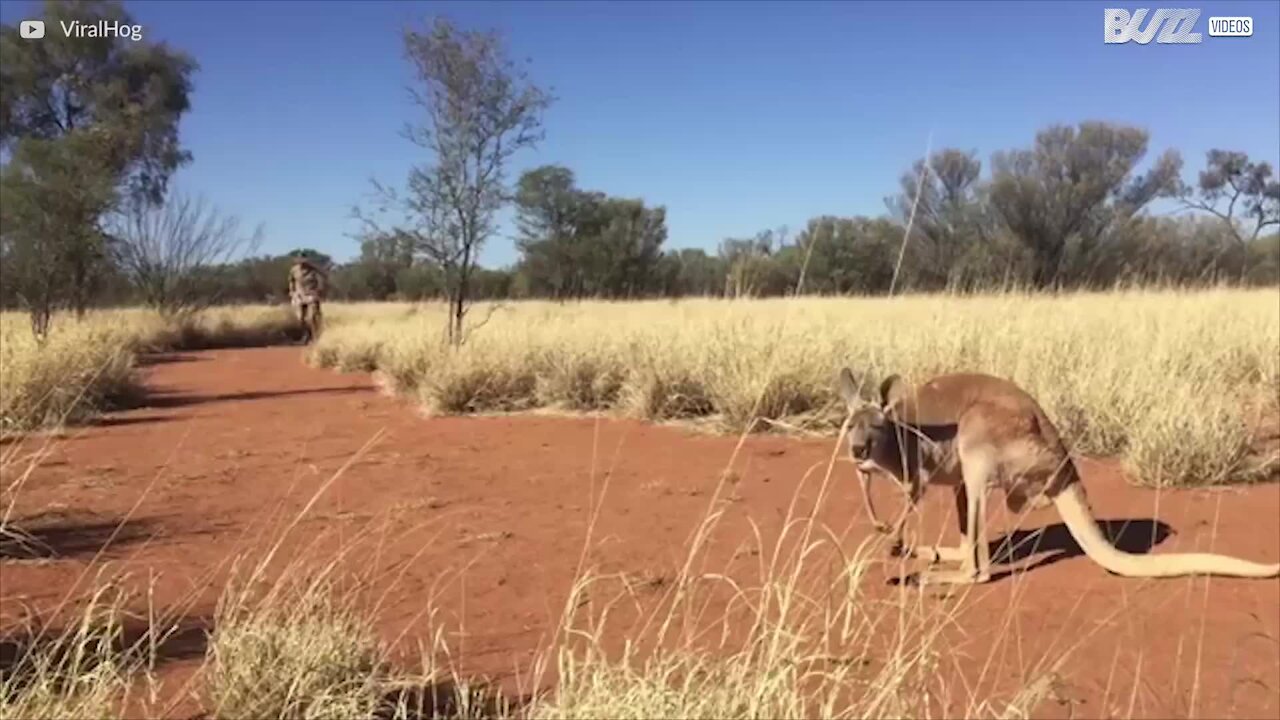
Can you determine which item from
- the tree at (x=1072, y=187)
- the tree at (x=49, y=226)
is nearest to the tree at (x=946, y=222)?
the tree at (x=1072, y=187)

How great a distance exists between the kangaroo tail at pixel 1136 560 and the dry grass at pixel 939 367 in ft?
4.86

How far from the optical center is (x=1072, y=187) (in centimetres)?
2798

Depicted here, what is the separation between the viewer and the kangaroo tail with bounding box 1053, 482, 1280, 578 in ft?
13.9

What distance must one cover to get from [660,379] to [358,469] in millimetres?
3113

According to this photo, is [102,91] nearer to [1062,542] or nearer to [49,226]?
[49,226]

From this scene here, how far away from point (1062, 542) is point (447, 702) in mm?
3562

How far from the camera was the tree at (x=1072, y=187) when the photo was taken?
27125 mm

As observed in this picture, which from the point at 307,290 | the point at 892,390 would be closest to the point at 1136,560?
the point at 892,390

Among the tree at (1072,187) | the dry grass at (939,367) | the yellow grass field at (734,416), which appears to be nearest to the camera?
the yellow grass field at (734,416)

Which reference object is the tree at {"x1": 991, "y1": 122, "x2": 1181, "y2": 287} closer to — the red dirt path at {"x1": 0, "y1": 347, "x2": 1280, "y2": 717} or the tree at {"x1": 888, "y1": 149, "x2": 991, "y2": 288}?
the tree at {"x1": 888, "y1": 149, "x2": 991, "y2": 288}

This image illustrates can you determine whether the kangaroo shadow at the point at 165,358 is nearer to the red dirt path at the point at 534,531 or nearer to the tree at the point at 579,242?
the red dirt path at the point at 534,531

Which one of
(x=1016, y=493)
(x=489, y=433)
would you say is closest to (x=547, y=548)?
(x=1016, y=493)

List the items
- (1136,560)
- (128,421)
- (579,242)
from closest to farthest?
1. (1136,560)
2. (128,421)
3. (579,242)

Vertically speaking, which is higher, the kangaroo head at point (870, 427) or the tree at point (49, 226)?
the tree at point (49, 226)
